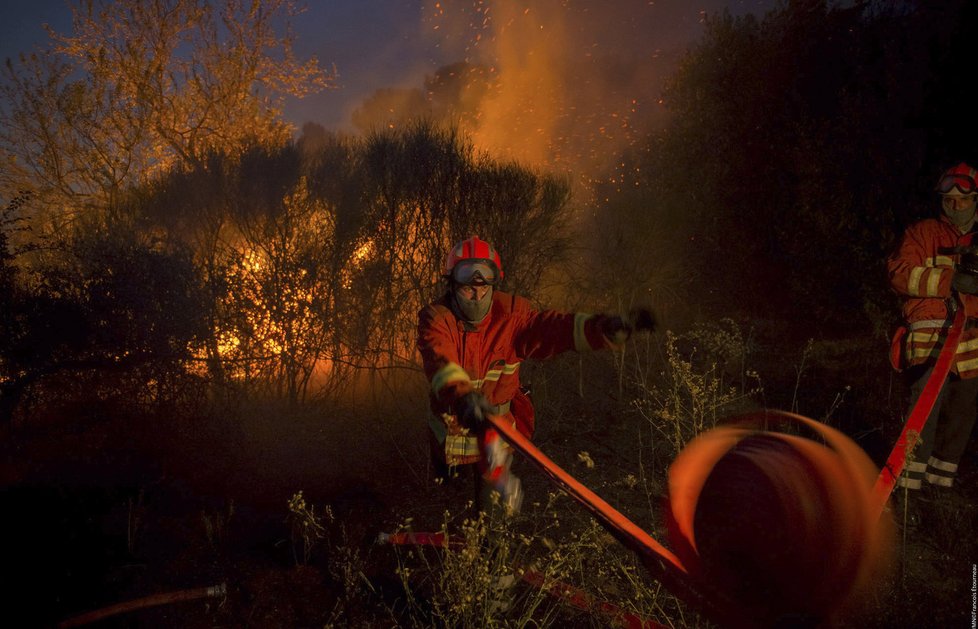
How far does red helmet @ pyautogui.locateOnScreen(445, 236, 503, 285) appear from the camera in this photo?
274 cm

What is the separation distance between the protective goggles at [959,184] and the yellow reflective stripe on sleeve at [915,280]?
0.64 m

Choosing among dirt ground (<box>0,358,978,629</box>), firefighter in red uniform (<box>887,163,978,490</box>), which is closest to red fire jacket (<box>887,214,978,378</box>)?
firefighter in red uniform (<box>887,163,978,490</box>)

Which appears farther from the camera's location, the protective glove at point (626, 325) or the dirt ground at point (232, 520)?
the dirt ground at point (232, 520)

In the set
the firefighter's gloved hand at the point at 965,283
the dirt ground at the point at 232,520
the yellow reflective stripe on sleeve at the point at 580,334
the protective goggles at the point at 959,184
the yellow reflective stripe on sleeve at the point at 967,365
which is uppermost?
the protective goggles at the point at 959,184

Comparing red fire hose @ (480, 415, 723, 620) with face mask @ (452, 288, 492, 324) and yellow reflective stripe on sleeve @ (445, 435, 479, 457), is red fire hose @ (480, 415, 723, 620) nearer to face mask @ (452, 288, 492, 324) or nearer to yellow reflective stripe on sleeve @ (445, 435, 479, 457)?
yellow reflective stripe on sleeve @ (445, 435, 479, 457)

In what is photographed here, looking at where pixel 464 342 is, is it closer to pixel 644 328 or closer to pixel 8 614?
pixel 644 328

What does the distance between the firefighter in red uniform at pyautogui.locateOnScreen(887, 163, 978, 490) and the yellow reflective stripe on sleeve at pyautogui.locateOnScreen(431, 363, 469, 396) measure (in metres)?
3.16

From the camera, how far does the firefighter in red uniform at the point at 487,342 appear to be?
8.74ft

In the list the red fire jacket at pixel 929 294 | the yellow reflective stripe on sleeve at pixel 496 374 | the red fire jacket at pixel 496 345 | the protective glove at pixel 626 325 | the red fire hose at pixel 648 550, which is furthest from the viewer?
the red fire jacket at pixel 929 294

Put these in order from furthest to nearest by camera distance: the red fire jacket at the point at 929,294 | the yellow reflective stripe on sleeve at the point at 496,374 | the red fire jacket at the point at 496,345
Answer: the red fire jacket at the point at 929,294, the yellow reflective stripe on sleeve at the point at 496,374, the red fire jacket at the point at 496,345

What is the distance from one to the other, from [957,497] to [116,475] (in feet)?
21.9

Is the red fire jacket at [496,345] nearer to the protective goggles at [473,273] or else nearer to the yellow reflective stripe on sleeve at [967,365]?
the protective goggles at [473,273]

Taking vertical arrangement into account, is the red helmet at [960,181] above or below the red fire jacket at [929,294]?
above

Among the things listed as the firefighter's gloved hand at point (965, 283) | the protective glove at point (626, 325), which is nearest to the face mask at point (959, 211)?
the firefighter's gloved hand at point (965, 283)
